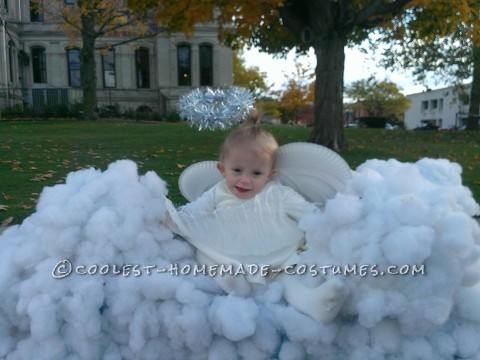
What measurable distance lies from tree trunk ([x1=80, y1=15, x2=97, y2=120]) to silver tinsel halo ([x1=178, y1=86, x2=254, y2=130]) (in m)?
17.4

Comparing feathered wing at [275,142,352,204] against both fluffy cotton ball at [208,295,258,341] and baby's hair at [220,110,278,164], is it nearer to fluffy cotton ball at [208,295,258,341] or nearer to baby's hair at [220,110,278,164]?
baby's hair at [220,110,278,164]

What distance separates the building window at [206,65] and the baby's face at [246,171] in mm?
28750

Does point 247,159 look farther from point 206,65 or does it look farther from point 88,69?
point 206,65

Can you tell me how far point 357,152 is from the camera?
973 centimetres

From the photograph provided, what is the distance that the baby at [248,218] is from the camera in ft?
8.06

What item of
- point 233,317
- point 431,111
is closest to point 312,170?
point 233,317

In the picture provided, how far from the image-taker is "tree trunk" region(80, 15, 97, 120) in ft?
64.2

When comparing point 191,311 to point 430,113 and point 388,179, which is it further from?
point 430,113

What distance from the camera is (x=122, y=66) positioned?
30.7 metres

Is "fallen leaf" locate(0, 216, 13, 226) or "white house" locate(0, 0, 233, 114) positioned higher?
"white house" locate(0, 0, 233, 114)

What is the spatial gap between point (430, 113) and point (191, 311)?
7167 centimetres

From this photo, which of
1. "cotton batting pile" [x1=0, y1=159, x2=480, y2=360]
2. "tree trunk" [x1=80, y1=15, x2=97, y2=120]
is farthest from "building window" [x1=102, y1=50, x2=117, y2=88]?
"cotton batting pile" [x1=0, y1=159, x2=480, y2=360]

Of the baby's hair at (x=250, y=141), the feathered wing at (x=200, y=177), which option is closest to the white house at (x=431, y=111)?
the feathered wing at (x=200, y=177)

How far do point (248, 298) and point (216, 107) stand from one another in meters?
1.24
